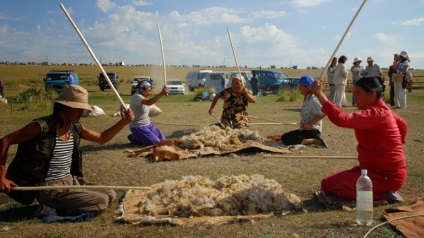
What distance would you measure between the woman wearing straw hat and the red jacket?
2659 mm

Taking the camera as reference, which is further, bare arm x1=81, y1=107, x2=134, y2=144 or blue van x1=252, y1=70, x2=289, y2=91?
blue van x1=252, y1=70, x2=289, y2=91

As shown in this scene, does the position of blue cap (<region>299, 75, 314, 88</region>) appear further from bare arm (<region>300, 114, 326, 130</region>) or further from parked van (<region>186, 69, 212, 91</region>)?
parked van (<region>186, 69, 212, 91</region>)

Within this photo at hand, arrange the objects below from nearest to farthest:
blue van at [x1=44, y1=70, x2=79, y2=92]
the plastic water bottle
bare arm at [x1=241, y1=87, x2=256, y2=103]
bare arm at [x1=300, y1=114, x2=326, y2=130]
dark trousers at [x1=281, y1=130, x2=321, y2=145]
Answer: the plastic water bottle → bare arm at [x1=300, y1=114, x2=326, y2=130] → dark trousers at [x1=281, y1=130, x2=321, y2=145] → bare arm at [x1=241, y1=87, x2=256, y2=103] → blue van at [x1=44, y1=70, x2=79, y2=92]

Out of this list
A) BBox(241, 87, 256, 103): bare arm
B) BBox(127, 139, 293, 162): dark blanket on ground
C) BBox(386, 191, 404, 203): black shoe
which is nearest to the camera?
BBox(386, 191, 404, 203): black shoe

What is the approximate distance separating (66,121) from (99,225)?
1177 mm

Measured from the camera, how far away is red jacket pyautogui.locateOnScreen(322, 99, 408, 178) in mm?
4348

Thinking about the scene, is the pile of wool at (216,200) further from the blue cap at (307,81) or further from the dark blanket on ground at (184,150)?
the blue cap at (307,81)

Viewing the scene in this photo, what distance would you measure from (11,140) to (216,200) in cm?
223

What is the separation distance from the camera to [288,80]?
101 ft

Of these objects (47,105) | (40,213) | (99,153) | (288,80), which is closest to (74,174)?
(40,213)

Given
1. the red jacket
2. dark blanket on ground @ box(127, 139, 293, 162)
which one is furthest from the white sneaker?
the red jacket

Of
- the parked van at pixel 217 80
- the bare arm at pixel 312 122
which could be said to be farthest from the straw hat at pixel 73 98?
the parked van at pixel 217 80

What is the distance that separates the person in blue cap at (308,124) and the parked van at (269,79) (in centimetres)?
2256

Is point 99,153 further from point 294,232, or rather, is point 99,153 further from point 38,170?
point 294,232
